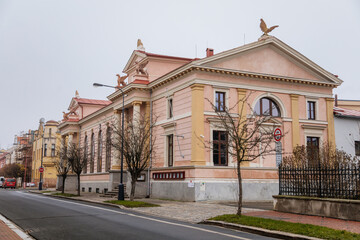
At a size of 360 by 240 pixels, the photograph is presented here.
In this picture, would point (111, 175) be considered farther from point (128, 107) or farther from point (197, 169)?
point (197, 169)

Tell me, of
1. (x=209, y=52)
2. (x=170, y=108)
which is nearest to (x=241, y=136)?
(x=170, y=108)

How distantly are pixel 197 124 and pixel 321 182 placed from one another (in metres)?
12.1

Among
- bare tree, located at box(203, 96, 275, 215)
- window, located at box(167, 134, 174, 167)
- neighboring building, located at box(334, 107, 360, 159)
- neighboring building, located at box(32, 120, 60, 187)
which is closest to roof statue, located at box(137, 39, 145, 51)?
window, located at box(167, 134, 174, 167)

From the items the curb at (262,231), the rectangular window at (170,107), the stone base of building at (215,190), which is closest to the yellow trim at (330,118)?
the stone base of building at (215,190)

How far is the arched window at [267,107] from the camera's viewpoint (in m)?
29.9

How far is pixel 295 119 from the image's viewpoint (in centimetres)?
3083

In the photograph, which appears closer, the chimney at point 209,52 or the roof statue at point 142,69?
the chimney at point 209,52

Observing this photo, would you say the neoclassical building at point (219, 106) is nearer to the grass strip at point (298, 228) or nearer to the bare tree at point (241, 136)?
the bare tree at point (241, 136)

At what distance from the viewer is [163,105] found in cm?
3156

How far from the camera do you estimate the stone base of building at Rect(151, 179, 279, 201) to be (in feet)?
84.9

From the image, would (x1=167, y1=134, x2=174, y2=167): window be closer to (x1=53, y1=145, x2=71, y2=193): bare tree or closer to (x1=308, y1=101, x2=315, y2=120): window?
(x1=308, y1=101, x2=315, y2=120): window

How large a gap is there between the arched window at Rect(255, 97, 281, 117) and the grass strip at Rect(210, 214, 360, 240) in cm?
1616

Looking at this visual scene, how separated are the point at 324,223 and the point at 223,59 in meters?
17.2

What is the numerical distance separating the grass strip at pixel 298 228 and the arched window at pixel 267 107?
16161 mm
